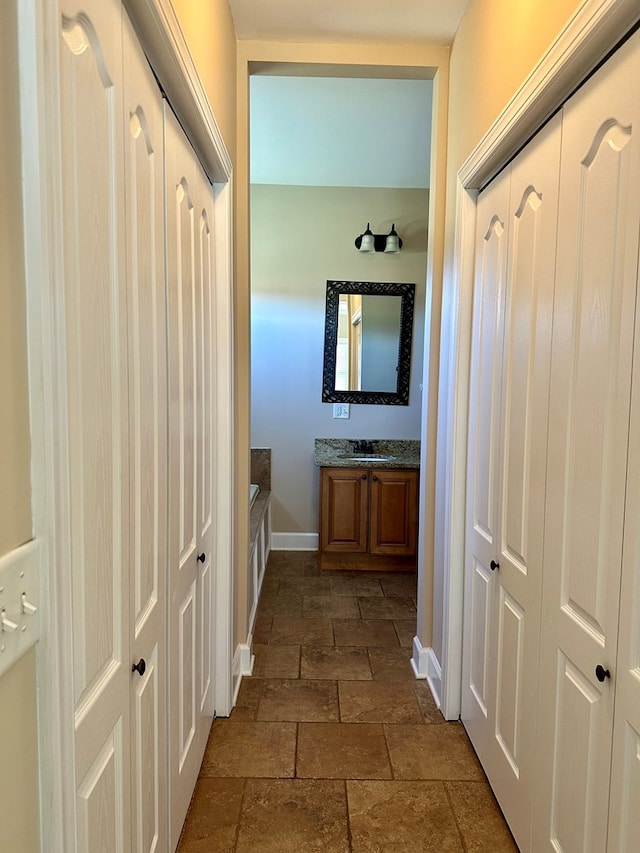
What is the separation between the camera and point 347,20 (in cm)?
222

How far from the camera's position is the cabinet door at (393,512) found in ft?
13.3

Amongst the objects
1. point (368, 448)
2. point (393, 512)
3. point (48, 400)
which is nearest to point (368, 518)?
point (393, 512)

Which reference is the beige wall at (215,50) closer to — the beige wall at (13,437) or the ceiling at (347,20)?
the ceiling at (347,20)

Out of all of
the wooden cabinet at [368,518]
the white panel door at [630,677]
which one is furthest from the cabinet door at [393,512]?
the white panel door at [630,677]

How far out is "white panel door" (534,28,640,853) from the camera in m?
1.14

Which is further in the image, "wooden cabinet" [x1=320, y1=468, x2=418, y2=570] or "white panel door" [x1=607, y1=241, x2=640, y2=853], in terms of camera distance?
"wooden cabinet" [x1=320, y1=468, x2=418, y2=570]

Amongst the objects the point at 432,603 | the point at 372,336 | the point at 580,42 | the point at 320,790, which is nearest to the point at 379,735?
the point at 320,790

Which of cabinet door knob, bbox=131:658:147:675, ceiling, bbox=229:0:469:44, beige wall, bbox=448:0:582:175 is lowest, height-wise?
cabinet door knob, bbox=131:658:147:675

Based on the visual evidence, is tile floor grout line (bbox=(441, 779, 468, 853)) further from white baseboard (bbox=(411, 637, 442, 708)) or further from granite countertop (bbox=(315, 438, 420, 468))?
granite countertop (bbox=(315, 438, 420, 468))

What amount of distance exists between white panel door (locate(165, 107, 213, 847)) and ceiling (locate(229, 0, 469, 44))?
0.85 metres

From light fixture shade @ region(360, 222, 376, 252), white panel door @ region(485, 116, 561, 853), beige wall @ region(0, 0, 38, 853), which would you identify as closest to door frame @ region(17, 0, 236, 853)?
beige wall @ region(0, 0, 38, 853)

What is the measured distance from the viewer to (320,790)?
1.93 m

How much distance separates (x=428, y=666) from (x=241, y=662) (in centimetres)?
88

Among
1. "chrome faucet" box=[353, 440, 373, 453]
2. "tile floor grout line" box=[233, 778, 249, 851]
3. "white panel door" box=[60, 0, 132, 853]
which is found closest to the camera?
"white panel door" box=[60, 0, 132, 853]
